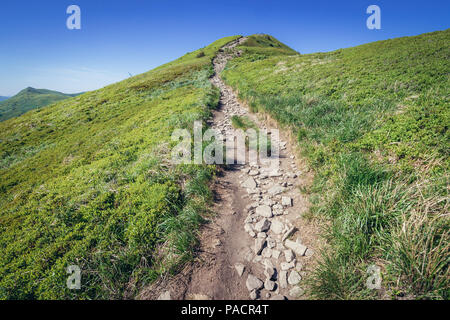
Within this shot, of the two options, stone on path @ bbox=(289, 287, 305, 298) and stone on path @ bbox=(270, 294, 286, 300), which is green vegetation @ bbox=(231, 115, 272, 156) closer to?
stone on path @ bbox=(289, 287, 305, 298)

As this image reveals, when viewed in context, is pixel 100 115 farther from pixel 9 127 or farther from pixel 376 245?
pixel 376 245

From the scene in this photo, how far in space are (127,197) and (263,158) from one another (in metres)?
5.30

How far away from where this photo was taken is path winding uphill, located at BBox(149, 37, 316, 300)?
3.31 metres

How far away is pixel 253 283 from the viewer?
3.35 meters

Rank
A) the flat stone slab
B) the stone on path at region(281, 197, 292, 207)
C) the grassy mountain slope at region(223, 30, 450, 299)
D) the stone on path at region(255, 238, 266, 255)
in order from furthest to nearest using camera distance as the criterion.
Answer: the flat stone slab
the stone on path at region(281, 197, 292, 207)
the stone on path at region(255, 238, 266, 255)
the grassy mountain slope at region(223, 30, 450, 299)

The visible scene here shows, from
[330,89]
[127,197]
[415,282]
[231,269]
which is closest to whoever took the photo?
[415,282]

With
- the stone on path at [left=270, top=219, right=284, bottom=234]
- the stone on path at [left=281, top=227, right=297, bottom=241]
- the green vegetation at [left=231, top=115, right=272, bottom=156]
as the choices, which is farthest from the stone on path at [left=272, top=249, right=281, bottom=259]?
the green vegetation at [left=231, top=115, right=272, bottom=156]

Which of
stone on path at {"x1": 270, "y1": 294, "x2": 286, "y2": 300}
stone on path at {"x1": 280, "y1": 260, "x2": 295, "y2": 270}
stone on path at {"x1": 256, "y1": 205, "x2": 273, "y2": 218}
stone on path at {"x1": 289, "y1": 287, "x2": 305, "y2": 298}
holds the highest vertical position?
stone on path at {"x1": 256, "y1": 205, "x2": 273, "y2": 218}

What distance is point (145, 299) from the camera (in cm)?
325

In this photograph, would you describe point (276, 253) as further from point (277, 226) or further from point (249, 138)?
point (249, 138)

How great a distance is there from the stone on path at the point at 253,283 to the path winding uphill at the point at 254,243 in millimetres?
15

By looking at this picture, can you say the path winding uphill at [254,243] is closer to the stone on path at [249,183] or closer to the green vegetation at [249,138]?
the stone on path at [249,183]

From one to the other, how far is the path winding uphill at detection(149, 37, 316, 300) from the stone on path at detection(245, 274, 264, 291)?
0.02 m
